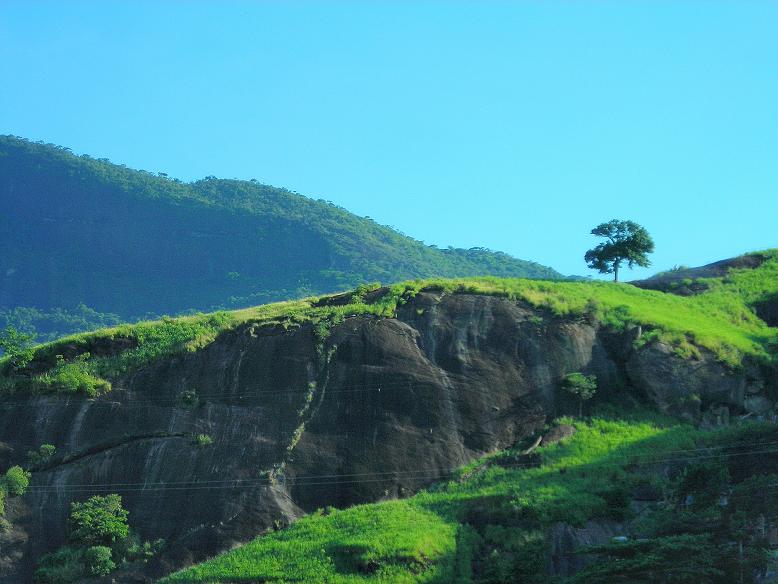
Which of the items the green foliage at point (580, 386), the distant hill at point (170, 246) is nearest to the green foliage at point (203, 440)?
the green foliage at point (580, 386)

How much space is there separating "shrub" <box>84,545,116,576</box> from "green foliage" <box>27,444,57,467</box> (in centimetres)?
583

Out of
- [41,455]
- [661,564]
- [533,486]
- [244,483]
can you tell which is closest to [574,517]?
[533,486]

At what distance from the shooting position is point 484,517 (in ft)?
138

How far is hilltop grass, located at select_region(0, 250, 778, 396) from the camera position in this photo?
168 ft

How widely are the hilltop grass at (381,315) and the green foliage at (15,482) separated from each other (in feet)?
16.4

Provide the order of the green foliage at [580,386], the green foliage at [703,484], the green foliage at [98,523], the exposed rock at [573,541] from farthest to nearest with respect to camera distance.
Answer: the green foliage at [580,386] → the green foliage at [98,523] → the green foliage at [703,484] → the exposed rock at [573,541]

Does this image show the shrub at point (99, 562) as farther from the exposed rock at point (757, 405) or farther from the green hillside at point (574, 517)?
the exposed rock at point (757, 405)

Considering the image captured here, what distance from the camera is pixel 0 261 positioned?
18188cm

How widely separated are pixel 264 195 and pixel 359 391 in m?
137

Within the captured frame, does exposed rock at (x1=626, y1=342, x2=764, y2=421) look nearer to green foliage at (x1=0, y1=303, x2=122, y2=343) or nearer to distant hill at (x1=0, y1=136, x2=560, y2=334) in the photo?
distant hill at (x1=0, y1=136, x2=560, y2=334)

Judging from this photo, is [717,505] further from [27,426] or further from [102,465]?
[27,426]

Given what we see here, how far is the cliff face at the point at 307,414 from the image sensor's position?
148 ft

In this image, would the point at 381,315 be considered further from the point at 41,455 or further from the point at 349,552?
the point at 41,455

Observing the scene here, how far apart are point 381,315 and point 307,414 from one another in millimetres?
6707
